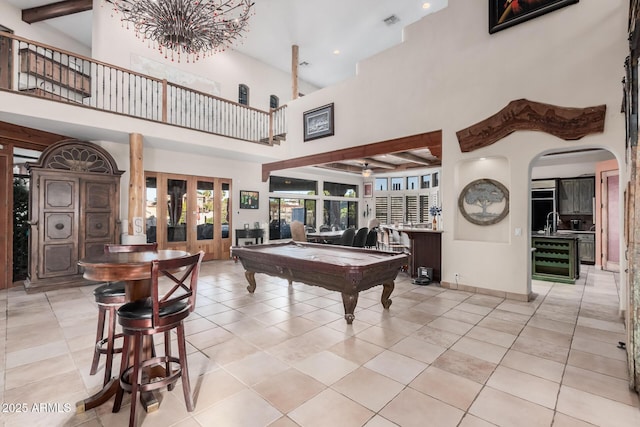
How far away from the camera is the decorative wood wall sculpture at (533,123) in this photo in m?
4.16

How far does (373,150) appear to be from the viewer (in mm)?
6980

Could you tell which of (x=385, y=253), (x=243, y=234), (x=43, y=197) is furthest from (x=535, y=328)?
(x=43, y=197)

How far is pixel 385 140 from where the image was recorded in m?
6.72

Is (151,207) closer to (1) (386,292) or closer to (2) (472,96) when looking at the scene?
(1) (386,292)

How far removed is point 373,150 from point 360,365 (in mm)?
5182

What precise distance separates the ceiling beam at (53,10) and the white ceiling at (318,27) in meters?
0.09

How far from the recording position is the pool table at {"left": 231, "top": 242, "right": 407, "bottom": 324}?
3600 mm

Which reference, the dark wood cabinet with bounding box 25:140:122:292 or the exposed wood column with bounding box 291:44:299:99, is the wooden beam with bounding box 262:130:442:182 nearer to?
the exposed wood column with bounding box 291:44:299:99

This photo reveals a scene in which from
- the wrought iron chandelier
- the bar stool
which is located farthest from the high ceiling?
the bar stool

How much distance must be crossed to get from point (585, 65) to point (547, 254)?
3707mm

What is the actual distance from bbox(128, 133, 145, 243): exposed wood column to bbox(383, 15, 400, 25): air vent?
6.94 metres

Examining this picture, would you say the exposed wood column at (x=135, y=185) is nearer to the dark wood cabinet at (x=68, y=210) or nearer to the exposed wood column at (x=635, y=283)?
the dark wood cabinet at (x=68, y=210)

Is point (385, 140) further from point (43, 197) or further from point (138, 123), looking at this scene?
point (43, 197)

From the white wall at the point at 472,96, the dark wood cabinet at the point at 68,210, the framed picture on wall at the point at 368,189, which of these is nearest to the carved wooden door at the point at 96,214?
the dark wood cabinet at the point at 68,210
